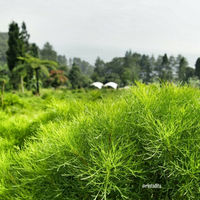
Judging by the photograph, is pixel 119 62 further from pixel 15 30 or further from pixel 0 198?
pixel 0 198

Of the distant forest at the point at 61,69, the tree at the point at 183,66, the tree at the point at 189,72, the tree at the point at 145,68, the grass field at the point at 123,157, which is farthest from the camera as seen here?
the tree at the point at 145,68

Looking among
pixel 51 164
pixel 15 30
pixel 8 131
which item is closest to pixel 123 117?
pixel 51 164

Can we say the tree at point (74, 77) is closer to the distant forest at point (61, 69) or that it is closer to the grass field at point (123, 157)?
the distant forest at point (61, 69)

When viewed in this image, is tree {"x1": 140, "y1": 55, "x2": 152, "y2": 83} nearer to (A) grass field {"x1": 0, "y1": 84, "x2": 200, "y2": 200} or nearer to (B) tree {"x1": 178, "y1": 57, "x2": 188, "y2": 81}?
(B) tree {"x1": 178, "y1": 57, "x2": 188, "y2": 81}

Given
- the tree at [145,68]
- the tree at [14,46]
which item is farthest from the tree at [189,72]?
the tree at [14,46]

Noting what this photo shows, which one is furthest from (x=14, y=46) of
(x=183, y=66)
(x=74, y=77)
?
(x=183, y=66)

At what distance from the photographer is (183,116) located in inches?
26.9

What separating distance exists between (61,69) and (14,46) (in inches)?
971

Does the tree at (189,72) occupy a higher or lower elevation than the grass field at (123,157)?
higher

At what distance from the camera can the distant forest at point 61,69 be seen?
48.9ft

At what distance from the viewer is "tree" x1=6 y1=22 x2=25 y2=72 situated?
17.3 metres

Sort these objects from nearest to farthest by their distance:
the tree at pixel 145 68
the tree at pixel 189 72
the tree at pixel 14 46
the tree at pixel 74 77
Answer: the tree at pixel 14 46 → the tree at pixel 74 77 → the tree at pixel 189 72 → the tree at pixel 145 68

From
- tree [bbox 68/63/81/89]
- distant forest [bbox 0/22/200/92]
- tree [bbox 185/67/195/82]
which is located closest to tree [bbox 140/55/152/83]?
distant forest [bbox 0/22/200/92]

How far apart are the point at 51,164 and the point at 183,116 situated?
550 mm
